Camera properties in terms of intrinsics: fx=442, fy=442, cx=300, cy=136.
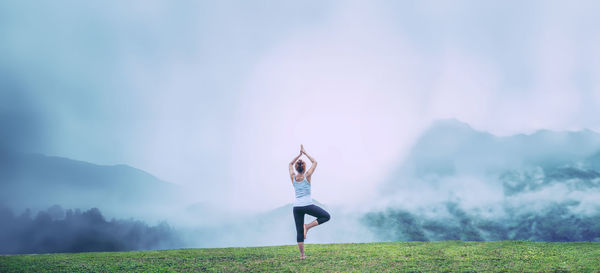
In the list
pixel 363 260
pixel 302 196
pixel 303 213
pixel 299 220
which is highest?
pixel 302 196

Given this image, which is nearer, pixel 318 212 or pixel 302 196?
pixel 302 196

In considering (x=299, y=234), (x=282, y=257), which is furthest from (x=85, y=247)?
(x=299, y=234)

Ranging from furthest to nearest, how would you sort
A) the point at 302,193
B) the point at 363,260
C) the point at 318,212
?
the point at 363,260
the point at 318,212
the point at 302,193

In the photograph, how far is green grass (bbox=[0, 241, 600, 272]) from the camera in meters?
10.9

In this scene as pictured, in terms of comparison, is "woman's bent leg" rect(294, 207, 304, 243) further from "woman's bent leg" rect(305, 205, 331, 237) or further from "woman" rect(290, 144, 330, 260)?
"woman's bent leg" rect(305, 205, 331, 237)

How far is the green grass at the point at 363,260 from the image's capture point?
10.9 metres

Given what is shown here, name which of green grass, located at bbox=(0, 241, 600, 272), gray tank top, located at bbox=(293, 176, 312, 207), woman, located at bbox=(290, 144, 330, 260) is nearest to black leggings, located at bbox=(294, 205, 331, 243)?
woman, located at bbox=(290, 144, 330, 260)

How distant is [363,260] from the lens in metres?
12.3

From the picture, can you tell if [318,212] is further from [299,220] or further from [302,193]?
[302,193]

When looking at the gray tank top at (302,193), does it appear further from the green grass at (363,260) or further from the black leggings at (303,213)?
the green grass at (363,260)

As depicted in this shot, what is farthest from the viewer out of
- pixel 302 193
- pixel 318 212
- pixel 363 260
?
pixel 363 260

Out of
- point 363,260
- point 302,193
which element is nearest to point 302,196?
point 302,193

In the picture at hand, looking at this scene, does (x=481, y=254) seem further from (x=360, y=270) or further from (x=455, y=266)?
(x=360, y=270)

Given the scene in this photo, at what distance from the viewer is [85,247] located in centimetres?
2695
